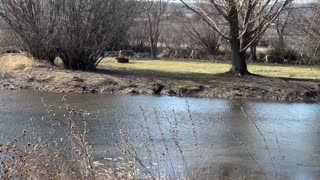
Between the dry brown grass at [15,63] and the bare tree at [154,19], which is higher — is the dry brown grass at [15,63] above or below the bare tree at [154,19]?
below

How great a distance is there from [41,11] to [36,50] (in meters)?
2.04

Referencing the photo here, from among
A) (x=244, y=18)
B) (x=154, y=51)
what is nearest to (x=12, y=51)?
(x=244, y=18)

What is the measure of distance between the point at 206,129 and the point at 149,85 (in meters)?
10.8

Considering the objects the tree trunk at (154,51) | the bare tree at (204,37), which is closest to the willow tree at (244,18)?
the tree trunk at (154,51)

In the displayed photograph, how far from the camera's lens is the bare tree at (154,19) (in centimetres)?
5944

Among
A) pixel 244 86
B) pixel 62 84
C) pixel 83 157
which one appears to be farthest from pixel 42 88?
pixel 83 157

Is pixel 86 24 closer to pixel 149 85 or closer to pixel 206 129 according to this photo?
pixel 149 85

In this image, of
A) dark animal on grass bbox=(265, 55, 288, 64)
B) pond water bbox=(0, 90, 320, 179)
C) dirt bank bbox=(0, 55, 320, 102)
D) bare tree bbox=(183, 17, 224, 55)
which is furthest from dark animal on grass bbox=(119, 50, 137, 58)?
pond water bbox=(0, 90, 320, 179)

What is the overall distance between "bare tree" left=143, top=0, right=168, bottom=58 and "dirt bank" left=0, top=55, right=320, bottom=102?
93.7 ft

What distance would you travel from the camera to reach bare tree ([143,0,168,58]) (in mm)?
59438

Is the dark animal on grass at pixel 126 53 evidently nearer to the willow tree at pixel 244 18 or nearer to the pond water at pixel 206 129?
the willow tree at pixel 244 18

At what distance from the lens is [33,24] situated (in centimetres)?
3111

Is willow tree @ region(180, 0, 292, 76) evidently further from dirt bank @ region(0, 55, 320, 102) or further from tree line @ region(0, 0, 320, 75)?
dirt bank @ region(0, 55, 320, 102)

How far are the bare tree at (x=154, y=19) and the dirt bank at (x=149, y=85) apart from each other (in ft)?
93.7
